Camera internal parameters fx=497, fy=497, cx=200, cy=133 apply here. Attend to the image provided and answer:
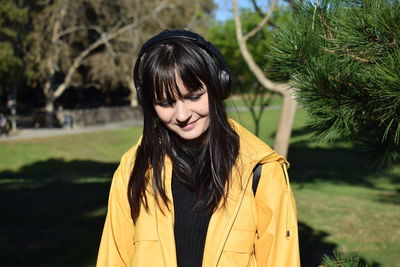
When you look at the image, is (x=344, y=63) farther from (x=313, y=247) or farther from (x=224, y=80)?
(x=313, y=247)

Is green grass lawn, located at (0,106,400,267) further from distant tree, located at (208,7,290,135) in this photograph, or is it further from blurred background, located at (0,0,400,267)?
distant tree, located at (208,7,290,135)

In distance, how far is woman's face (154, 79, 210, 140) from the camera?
1.86 meters

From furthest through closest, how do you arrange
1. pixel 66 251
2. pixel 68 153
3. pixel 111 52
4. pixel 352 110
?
1. pixel 111 52
2. pixel 68 153
3. pixel 66 251
4. pixel 352 110

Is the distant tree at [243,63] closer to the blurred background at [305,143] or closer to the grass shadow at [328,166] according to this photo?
the blurred background at [305,143]

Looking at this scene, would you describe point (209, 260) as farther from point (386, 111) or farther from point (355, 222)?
point (355, 222)

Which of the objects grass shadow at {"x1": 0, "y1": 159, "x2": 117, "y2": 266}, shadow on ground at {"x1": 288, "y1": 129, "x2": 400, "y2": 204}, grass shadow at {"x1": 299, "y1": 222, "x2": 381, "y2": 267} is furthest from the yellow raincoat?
shadow on ground at {"x1": 288, "y1": 129, "x2": 400, "y2": 204}

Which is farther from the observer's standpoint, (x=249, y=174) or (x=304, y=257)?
(x=304, y=257)

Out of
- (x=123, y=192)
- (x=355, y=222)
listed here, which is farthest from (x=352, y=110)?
(x=355, y=222)

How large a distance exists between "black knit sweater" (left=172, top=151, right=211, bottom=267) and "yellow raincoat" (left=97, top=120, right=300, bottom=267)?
0.19 ft

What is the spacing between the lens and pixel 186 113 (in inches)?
73.3

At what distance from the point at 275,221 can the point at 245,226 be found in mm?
117

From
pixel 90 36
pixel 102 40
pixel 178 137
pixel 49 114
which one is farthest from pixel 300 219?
pixel 90 36

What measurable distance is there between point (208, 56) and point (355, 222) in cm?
598

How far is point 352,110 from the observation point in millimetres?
1884
